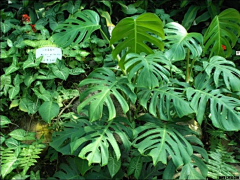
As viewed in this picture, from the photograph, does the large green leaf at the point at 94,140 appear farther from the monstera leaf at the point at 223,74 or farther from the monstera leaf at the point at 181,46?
the monstera leaf at the point at 223,74

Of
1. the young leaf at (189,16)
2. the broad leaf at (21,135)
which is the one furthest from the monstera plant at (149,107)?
the young leaf at (189,16)

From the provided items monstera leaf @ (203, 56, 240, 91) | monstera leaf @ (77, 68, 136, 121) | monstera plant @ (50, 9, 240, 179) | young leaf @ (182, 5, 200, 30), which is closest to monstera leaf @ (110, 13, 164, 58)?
monstera plant @ (50, 9, 240, 179)

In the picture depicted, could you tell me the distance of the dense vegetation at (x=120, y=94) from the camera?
182 cm

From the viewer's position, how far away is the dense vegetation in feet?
5.98

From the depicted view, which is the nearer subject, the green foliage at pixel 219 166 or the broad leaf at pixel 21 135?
the green foliage at pixel 219 166

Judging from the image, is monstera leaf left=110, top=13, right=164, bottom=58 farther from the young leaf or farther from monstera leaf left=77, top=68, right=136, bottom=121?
the young leaf

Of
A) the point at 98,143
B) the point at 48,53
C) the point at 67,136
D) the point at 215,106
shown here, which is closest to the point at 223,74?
the point at 215,106

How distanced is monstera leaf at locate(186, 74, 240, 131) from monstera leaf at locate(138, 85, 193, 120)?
68 millimetres

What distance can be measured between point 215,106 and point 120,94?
25.4 inches

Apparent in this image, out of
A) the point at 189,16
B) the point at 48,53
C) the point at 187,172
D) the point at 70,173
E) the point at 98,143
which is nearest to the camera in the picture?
the point at 98,143

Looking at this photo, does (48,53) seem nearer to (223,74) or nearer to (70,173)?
(70,173)

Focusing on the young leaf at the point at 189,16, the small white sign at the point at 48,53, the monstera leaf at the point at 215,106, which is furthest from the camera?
the young leaf at the point at 189,16

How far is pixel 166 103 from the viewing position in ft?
6.22

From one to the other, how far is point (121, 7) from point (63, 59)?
1.01 meters
